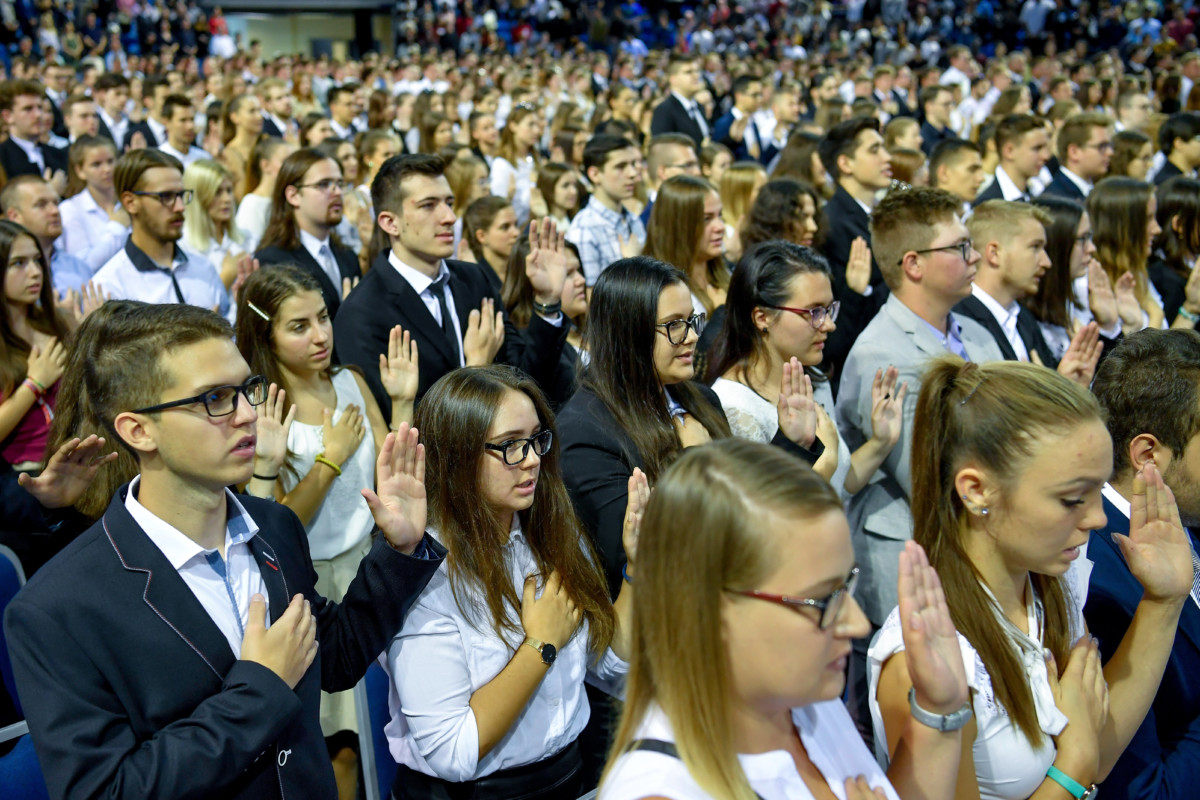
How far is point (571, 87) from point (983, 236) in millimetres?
12371

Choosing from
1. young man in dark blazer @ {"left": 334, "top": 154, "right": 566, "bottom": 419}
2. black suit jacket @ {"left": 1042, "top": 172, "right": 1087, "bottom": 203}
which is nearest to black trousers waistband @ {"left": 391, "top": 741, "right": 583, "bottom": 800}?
young man in dark blazer @ {"left": 334, "top": 154, "right": 566, "bottom": 419}

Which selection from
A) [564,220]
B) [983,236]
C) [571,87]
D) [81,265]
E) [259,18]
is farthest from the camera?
[259,18]

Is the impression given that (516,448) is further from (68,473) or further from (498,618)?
(68,473)

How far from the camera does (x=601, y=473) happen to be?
8.76ft

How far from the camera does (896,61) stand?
61.1 ft

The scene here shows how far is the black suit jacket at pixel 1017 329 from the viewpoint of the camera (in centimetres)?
395

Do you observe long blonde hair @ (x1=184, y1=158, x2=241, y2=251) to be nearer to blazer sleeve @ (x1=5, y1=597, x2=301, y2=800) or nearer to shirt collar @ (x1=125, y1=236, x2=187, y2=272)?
shirt collar @ (x1=125, y1=236, x2=187, y2=272)

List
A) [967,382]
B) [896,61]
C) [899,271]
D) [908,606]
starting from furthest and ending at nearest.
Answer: [896,61]
[899,271]
[967,382]
[908,606]

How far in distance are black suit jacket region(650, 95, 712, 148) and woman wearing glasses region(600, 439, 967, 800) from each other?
8.94 metres

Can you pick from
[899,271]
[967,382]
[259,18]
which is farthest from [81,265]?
[259,18]

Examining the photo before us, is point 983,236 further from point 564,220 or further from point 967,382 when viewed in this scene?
point 564,220

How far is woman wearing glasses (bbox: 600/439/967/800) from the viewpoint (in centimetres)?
141

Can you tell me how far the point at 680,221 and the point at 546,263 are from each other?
2.90 ft

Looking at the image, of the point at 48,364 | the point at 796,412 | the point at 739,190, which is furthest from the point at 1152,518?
the point at 739,190
